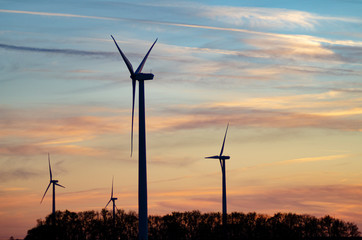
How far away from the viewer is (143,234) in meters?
86.7

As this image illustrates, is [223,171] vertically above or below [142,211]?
above

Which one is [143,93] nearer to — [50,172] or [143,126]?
[143,126]

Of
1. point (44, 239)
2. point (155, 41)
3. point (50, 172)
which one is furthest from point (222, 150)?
point (44, 239)

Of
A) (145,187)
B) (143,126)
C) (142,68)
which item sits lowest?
(145,187)

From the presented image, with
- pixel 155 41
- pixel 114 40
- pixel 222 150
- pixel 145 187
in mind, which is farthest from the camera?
pixel 222 150

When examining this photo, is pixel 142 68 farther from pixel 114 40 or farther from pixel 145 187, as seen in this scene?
pixel 145 187

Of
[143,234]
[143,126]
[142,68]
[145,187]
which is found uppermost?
[142,68]

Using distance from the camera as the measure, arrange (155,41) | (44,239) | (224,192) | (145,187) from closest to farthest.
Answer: (145,187)
(155,41)
(224,192)
(44,239)

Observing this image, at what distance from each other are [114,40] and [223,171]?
123 feet

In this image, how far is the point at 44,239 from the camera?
18488cm

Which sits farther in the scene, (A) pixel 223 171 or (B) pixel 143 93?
(A) pixel 223 171

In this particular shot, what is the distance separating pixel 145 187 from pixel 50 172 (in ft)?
248

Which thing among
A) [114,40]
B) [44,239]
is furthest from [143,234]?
[44,239]

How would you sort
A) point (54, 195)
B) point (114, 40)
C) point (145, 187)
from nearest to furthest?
point (145, 187)
point (114, 40)
point (54, 195)
